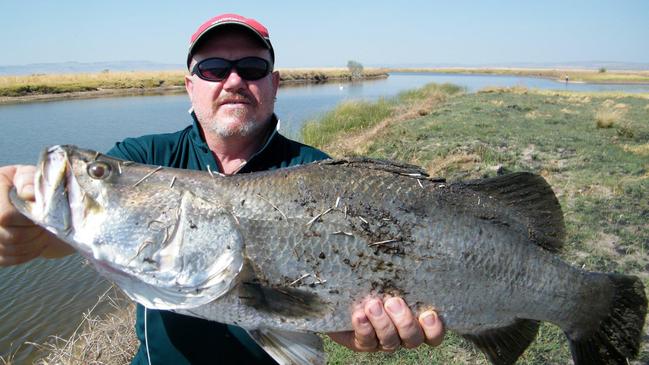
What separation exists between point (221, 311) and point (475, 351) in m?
3.47

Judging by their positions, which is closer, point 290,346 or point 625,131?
point 290,346

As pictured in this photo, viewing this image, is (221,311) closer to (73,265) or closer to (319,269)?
(319,269)

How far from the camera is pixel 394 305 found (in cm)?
231

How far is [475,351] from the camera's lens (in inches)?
185

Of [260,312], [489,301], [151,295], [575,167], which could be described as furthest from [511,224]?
[575,167]

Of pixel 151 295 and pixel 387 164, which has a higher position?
pixel 387 164

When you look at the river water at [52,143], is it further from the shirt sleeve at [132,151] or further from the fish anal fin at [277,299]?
the fish anal fin at [277,299]

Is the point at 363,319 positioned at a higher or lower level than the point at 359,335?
higher

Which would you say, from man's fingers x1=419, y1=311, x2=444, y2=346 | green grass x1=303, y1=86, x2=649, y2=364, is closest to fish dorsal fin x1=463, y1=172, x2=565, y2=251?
man's fingers x1=419, y1=311, x2=444, y2=346

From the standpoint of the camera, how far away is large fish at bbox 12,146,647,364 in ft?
6.91

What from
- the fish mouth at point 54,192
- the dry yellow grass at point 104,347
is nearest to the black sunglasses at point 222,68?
the fish mouth at point 54,192

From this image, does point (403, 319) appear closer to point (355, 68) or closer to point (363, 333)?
point (363, 333)

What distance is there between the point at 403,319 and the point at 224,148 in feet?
5.81

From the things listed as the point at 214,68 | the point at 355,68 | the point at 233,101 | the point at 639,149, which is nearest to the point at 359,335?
the point at 233,101
